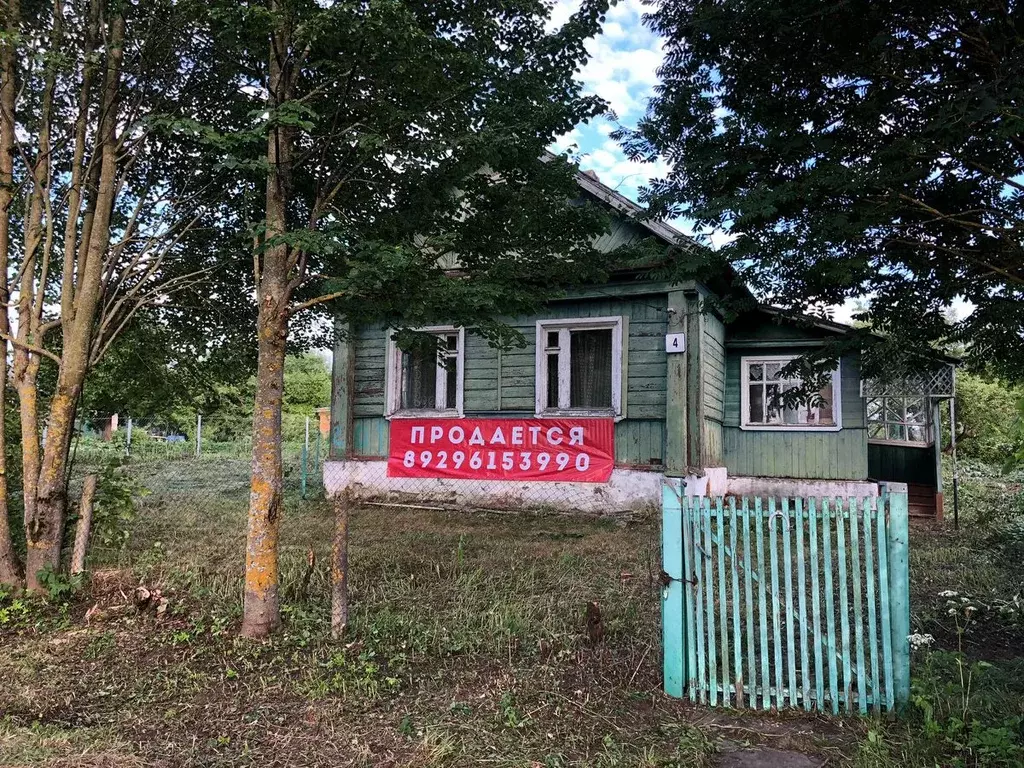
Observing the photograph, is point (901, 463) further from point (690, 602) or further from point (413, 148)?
point (413, 148)

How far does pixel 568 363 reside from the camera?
10312 millimetres

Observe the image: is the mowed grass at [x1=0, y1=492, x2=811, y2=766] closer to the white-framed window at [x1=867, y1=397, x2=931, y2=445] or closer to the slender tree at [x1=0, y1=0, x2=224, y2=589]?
the slender tree at [x1=0, y1=0, x2=224, y2=589]

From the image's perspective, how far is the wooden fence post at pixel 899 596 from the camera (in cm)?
345

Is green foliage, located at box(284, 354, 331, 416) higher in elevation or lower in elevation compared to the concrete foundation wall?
higher

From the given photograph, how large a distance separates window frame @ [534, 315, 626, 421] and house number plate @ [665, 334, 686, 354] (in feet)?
2.54

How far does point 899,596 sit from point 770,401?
26.7ft

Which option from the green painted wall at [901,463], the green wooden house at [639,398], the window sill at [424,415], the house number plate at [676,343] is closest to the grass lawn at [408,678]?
the green wooden house at [639,398]

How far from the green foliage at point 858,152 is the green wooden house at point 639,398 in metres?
2.95

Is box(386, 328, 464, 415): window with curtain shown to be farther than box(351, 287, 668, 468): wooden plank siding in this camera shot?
Yes

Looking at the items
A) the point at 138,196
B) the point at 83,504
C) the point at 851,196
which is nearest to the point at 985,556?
the point at 851,196

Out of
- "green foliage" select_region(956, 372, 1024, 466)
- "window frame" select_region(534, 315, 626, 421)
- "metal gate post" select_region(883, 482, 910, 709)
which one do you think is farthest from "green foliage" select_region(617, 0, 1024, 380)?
"green foliage" select_region(956, 372, 1024, 466)

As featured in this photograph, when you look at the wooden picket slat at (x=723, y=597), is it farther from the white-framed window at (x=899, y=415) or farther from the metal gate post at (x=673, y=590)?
the white-framed window at (x=899, y=415)

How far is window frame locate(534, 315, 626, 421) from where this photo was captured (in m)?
9.88

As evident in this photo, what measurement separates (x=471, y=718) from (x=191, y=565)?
365 centimetres
